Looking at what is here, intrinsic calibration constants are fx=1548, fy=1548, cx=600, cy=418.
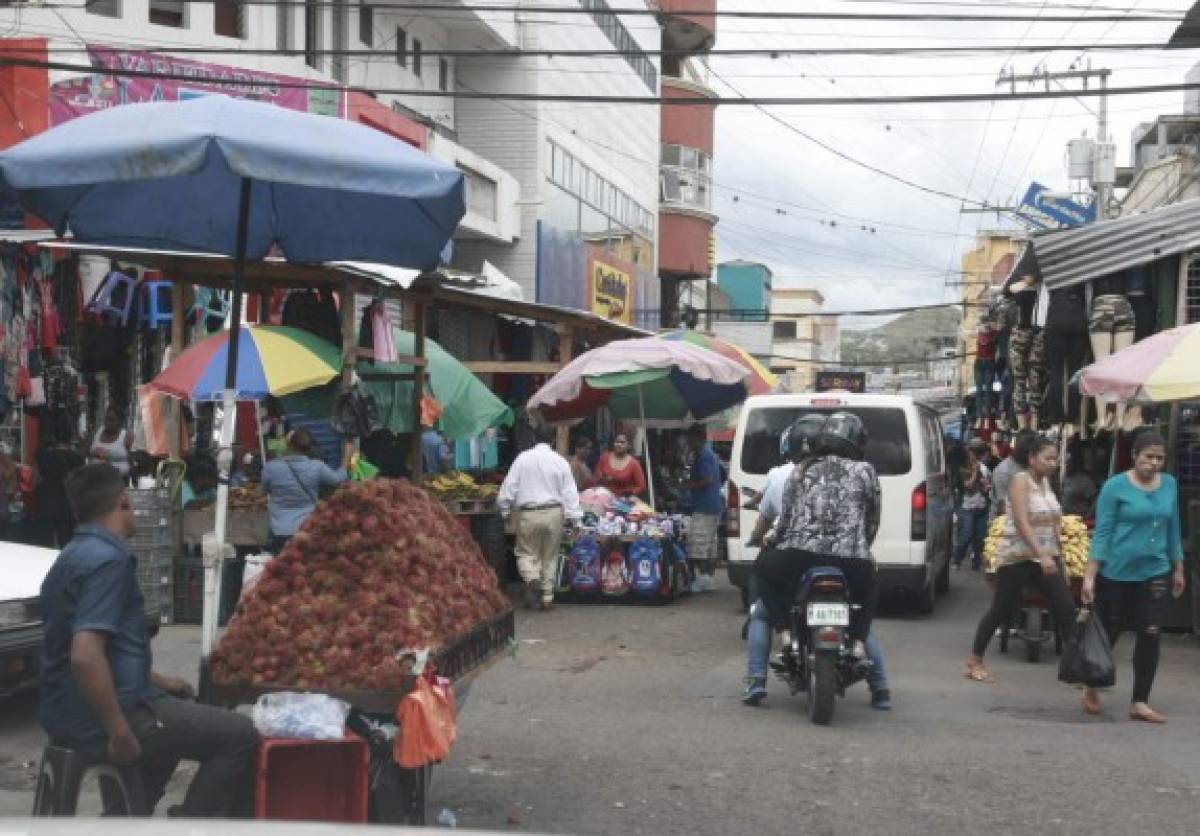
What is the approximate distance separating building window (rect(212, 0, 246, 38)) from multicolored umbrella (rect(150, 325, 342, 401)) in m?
10.8

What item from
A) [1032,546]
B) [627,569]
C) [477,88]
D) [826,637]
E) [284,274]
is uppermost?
[477,88]

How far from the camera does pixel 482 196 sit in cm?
2853

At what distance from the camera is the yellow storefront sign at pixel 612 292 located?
34.7 meters

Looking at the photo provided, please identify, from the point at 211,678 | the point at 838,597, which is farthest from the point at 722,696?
the point at 211,678

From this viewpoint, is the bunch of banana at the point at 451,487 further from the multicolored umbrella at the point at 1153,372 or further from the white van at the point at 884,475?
the multicolored umbrella at the point at 1153,372

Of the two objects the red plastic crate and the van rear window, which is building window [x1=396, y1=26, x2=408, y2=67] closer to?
the van rear window

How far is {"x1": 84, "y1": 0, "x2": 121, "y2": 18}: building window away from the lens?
20609mm

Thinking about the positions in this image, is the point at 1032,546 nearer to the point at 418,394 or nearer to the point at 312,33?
the point at 418,394

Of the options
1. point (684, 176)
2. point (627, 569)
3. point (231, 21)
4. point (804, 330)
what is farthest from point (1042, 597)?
point (804, 330)

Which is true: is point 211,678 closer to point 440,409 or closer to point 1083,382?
point 1083,382

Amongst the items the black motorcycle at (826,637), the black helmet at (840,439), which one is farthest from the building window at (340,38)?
the black motorcycle at (826,637)

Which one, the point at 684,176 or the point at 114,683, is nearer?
the point at 114,683

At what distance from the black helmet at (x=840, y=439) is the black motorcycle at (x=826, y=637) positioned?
710 millimetres

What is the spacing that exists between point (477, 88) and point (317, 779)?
2748 centimetres
